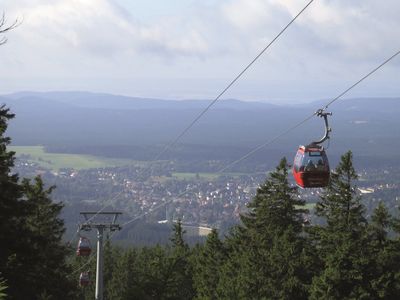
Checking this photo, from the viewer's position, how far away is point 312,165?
18.0m

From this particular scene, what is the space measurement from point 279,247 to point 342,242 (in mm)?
3209

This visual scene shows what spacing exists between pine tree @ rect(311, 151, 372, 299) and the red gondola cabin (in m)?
13.3

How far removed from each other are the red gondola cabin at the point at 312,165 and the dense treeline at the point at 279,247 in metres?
10.8

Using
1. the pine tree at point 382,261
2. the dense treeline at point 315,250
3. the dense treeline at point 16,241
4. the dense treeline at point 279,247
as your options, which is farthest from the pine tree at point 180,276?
the dense treeline at point 16,241

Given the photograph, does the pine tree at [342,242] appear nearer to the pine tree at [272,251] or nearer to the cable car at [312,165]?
the pine tree at [272,251]

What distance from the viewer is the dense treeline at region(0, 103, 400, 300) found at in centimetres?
2458

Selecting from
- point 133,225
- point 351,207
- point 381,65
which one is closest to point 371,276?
point 351,207

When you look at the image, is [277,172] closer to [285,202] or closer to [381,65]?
[285,202]

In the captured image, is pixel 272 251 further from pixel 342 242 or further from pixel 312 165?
pixel 312 165

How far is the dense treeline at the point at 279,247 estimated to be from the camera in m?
24.6

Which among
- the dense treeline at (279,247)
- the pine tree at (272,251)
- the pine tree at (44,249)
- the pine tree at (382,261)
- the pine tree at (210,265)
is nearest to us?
the dense treeline at (279,247)

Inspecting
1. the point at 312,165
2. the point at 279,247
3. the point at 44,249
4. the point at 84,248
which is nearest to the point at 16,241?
the point at 44,249

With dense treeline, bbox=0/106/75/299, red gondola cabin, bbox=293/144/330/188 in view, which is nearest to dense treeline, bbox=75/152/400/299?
dense treeline, bbox=0/106/75/299

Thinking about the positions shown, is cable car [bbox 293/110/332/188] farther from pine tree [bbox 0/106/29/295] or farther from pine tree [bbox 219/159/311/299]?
pine tree [bbox 219/159/311/299]
